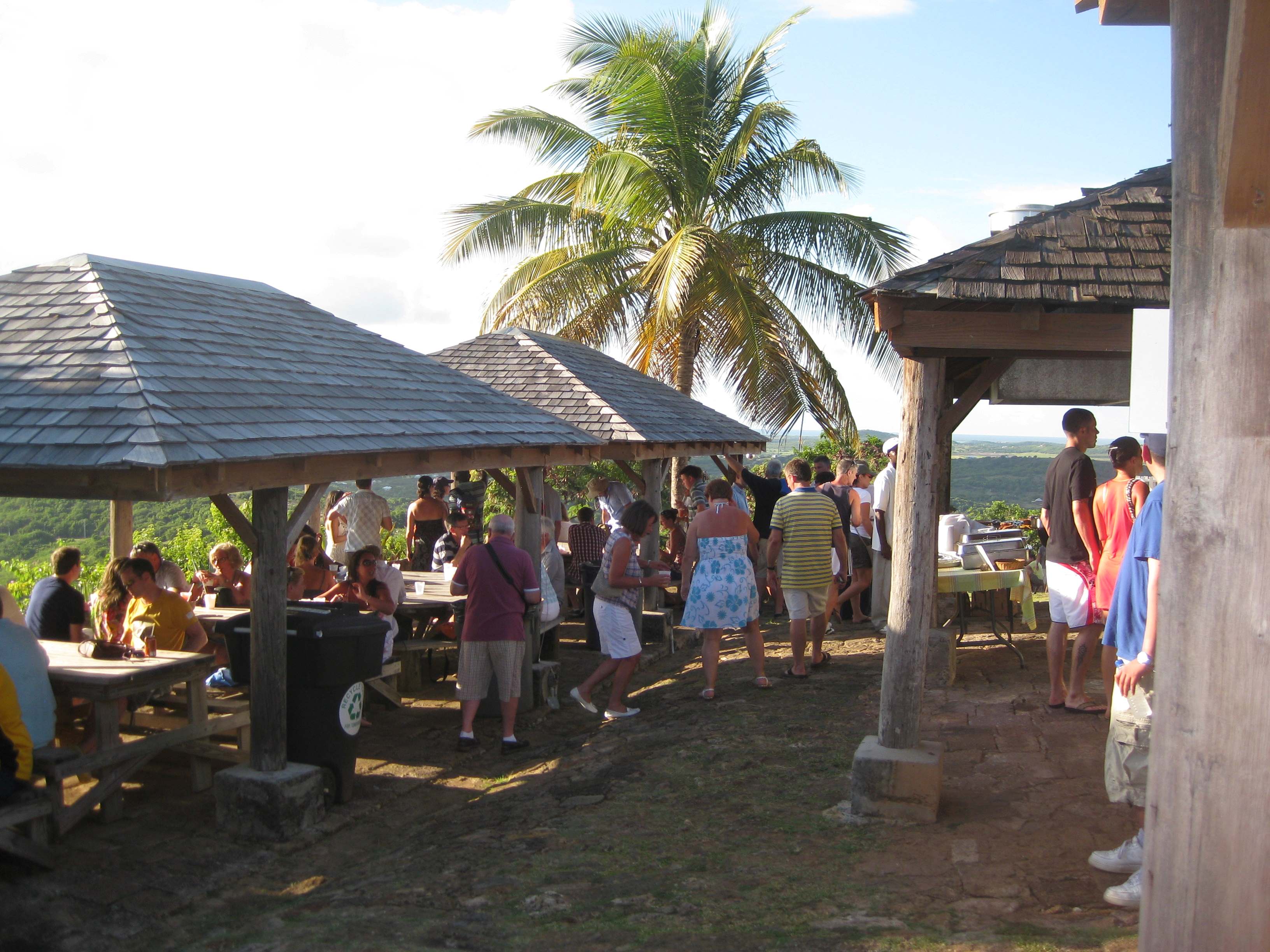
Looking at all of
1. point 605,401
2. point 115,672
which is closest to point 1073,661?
point 605,401

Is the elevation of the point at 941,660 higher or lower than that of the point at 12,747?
higher

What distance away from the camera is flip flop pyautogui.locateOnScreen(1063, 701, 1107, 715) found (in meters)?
6.68

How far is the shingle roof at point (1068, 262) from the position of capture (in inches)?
185

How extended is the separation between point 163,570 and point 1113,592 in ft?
21.1

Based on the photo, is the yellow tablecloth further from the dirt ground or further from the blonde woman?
the blonde woman

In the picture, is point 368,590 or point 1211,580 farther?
point 368,590

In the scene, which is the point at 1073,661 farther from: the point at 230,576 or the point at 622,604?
the point at 230,576

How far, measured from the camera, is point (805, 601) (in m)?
8.31

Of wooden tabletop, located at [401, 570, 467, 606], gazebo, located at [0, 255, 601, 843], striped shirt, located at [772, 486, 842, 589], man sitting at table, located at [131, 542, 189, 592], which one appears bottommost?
wooden tabletop, located at [401, 570, 467, 606]

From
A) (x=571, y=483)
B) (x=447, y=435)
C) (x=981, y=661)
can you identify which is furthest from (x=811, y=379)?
(x=447, y=435)

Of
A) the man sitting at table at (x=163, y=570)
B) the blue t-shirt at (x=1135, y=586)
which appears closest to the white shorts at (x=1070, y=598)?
the blue t-shirt at (x=1135, y=586)

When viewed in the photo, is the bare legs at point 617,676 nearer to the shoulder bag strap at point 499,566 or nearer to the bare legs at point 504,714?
the bare legs at point 504,714

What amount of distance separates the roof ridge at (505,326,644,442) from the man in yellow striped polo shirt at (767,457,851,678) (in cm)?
251

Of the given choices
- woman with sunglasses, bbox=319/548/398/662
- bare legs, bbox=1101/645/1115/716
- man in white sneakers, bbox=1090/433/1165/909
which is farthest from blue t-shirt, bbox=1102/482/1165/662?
woman with sunglasses, bbox=319/548/398/662
